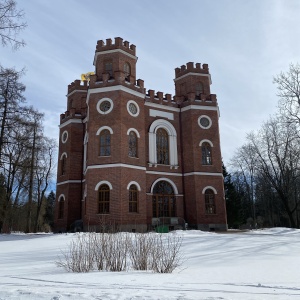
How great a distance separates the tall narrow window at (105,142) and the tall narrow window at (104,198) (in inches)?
87.3

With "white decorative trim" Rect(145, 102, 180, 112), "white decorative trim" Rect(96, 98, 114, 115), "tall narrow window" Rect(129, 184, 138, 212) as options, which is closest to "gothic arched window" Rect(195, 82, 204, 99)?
"white decorative trim" Rect(145, 102, 180, 112)

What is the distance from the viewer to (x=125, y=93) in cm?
2109

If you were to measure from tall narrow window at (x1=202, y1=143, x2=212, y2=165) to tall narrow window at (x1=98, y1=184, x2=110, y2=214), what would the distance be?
841cm

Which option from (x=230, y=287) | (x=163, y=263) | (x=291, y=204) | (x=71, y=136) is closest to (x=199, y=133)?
(x=71, y=136)

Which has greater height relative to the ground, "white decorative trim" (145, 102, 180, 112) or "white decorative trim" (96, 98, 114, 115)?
"white decorative trim" (145, 102, 180, 112)

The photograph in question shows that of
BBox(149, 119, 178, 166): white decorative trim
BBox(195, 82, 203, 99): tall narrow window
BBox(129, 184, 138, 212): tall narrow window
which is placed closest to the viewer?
BBox(129, 184, 138, 212): tall narrow window

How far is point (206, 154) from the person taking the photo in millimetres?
24281

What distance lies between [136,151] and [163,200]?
4.34 m

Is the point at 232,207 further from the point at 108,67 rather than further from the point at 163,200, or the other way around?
the point at 108,67

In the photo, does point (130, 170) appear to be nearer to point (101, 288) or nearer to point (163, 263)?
point (163, 263)

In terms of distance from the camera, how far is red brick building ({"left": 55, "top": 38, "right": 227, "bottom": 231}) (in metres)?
19.7

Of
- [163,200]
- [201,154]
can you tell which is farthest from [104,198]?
[201,154]

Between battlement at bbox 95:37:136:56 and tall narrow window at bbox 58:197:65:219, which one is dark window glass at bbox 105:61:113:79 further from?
tall narrow window at bbox 58:197:65:219

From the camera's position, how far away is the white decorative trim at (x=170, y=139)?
22844 mm
